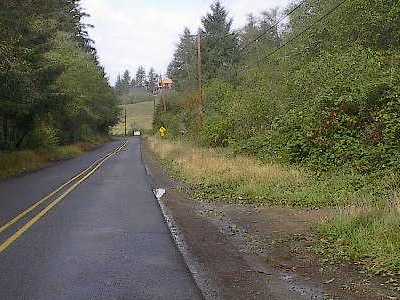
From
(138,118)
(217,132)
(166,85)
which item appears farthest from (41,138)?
(138,118)

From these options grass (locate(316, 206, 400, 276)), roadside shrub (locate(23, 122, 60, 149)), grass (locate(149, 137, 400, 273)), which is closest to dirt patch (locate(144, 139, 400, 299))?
grass (locate(316, 206, 400, 276))

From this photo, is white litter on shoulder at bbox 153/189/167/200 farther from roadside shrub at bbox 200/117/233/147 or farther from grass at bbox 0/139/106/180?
roadside shrub at bbox 200/117/233/147

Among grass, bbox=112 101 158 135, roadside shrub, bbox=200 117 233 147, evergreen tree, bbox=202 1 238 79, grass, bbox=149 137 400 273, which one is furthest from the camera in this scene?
grass, bbox=112 101 158 135

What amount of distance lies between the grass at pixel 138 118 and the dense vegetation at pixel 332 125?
113 m

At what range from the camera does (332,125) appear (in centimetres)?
1980

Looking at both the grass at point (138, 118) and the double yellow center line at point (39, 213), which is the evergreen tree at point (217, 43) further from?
the grass at point (138, 118)

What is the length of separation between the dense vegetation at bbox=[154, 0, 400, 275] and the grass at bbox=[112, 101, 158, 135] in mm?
112921

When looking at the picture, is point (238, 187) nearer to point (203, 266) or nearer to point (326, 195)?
point (326, 195)

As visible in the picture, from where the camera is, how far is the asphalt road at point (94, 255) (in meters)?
6.36

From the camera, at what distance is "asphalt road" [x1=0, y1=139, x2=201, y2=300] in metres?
6.36

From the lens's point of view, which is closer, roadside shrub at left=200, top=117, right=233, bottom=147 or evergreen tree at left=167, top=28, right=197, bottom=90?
roadside shrub at left=200, top=117, right=233, bottom=147

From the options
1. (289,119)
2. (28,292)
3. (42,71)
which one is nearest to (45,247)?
(28,292)

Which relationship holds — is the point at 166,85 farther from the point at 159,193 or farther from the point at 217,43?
the point at 159,193

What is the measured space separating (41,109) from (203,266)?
83.3 ft
